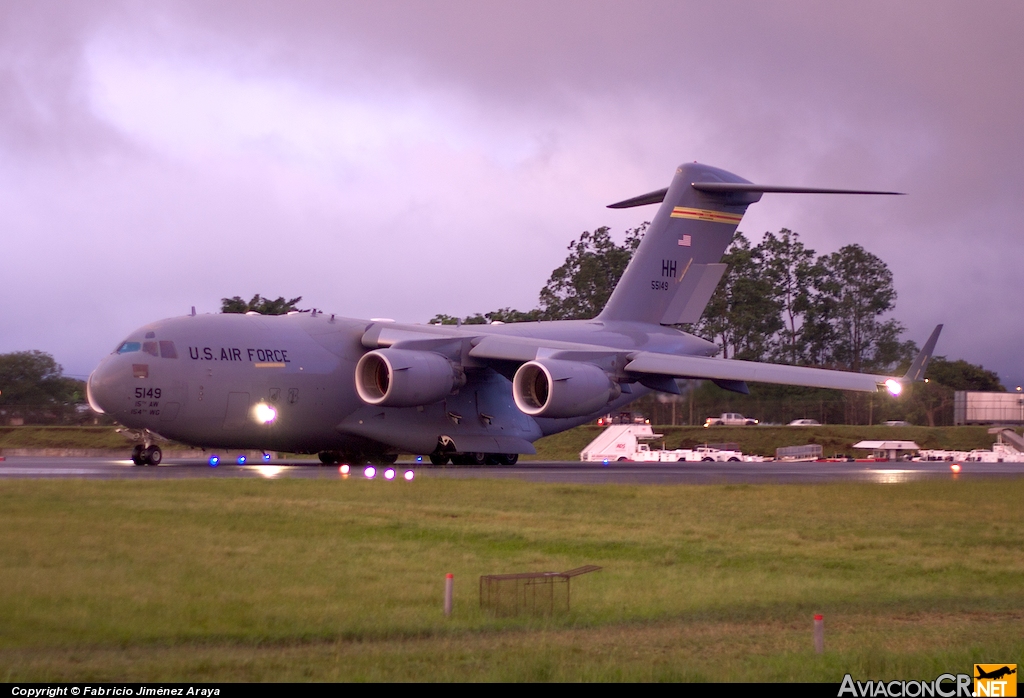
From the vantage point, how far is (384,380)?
25.9 meters

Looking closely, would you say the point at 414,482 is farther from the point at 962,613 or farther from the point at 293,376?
the point at 962,613

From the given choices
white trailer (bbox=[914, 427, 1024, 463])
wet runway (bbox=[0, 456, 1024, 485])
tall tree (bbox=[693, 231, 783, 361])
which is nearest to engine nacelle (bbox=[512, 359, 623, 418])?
wet runway (bbox=[0, 456, 1024, 485])

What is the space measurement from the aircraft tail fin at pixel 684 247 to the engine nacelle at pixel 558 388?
20.1 feet

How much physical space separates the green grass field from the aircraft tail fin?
15.6m

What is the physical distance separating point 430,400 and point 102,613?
1742 centimetres

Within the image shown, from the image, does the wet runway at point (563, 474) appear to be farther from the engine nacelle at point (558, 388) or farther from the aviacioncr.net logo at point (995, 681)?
the aviacioncr.net logo at point (995, 681)

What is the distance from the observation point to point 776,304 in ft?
222

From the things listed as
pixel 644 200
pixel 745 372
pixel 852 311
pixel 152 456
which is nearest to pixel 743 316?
pixel 852 311

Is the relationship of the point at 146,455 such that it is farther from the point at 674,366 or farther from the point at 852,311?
the point at 852,311

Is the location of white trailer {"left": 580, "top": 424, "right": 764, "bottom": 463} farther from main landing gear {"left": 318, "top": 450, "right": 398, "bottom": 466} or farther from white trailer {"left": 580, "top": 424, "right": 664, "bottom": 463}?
main landing gear {"left": 318, "top": 450, "right": 398, "bottom": 466}

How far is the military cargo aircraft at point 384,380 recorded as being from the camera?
2352 cm

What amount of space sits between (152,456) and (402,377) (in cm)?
558

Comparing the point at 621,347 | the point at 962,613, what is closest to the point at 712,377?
the point at 621,347

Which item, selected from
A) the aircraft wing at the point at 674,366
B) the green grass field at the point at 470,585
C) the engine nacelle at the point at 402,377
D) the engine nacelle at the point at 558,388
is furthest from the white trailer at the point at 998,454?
the green grass field at the point at 470,585
